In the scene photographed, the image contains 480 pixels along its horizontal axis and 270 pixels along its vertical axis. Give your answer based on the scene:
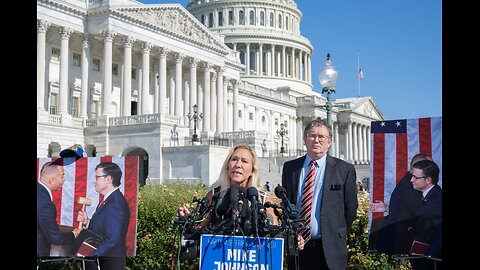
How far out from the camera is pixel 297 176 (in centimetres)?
688

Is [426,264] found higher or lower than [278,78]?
lower

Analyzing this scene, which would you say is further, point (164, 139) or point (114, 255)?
point (164, 139)

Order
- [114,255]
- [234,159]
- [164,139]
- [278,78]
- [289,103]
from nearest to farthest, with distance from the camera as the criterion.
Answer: [234,159], [114,255], [164,139], [289,103], [278,78]

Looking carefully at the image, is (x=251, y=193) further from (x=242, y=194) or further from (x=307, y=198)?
(x=307, y=198)

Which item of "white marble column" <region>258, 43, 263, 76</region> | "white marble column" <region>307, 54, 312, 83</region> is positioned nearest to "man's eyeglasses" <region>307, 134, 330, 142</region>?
"white marble column" <region>258, 43, 263, 76</region>

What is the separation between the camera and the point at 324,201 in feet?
21.6

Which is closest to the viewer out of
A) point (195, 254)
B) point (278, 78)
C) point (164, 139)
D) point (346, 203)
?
point (195, 254)

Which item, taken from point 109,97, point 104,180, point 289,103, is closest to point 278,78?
point 289,103

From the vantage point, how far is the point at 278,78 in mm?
101062

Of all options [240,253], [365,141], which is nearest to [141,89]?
[240,253]

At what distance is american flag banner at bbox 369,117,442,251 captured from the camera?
23.2 ft
